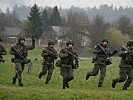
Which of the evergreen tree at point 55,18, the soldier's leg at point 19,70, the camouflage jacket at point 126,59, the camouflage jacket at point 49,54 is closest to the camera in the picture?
the camouflage jacket at point 126,59

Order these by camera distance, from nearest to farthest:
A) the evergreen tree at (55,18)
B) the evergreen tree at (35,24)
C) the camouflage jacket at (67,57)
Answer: the camouflage jacket at (67,57)
the evergreen tree at (35,24)
the evergreen tree at (55,18)

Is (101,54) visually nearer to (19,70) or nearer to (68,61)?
(68,61)

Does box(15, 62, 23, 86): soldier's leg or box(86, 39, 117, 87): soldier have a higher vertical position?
box(86, 39, 117, 87): soldier

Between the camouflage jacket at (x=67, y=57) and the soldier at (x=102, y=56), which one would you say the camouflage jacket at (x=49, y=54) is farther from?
the camouflage jacket at (x=67, y=57)

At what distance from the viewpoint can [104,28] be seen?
77.0m

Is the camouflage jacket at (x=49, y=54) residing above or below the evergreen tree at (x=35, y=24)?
below

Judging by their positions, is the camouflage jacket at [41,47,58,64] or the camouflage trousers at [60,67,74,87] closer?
the camouflage trousers at [60,67,74,87]

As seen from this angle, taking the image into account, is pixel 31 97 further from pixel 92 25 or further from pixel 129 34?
pixel 129 34

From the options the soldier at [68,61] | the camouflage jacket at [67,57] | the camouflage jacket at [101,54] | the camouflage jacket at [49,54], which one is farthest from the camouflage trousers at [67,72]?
the camouflage jacket at [49,54]

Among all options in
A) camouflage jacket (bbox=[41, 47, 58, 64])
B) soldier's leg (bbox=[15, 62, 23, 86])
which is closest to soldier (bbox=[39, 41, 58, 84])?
camouflage jacket (bbox=[41, 47, 58, 64])

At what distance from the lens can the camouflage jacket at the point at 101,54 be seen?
1529cm

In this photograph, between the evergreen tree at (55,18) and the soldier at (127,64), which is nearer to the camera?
the soldier at (127,64)

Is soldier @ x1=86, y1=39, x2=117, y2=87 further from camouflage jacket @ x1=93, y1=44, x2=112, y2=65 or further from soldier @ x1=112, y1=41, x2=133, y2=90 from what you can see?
soldier @ x1=112, y1=41, x2=133, y2=90

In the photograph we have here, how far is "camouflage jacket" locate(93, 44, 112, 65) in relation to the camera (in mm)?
15289
